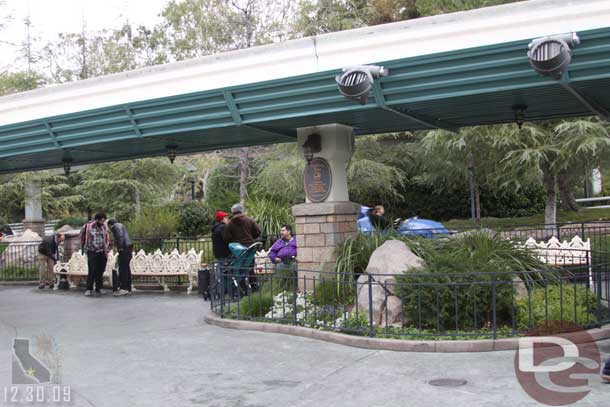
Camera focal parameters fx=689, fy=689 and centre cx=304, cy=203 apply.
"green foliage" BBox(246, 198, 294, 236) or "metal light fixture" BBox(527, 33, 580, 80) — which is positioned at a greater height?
"metal light fixture" BBox(527, 33, 580, 80)

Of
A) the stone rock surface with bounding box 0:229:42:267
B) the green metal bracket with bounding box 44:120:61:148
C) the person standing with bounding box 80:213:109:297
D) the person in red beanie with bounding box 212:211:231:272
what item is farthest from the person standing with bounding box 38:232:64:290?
the person in red beanie with bounding box 212:211:231:272

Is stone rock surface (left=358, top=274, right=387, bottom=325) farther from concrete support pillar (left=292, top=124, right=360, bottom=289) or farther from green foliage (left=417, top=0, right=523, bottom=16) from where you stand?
green foliage (left=417, top=0, right=523, bottom=16)

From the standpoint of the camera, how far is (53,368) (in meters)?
8.07

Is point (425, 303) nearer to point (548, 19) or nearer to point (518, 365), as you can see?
point (518, 365)

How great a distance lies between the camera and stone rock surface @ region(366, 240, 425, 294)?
31.4 ft

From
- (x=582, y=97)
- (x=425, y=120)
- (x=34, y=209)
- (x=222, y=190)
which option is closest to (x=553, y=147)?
(x=425, y=120)

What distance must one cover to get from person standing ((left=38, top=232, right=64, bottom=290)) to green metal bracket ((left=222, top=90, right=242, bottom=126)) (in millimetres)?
8040

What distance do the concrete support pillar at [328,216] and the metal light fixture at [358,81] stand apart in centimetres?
227

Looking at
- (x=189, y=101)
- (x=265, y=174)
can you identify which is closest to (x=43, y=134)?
(x=189, y=101)

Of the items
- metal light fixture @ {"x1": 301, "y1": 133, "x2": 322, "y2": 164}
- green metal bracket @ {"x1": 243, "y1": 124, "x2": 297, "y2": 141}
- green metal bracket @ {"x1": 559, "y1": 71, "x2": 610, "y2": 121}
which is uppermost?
green metal bracket @ {"x1": 559, "y1": 71, "x2": 610, "y2": 121}

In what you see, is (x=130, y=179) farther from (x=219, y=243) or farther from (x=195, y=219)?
A: (x=219, y=243)

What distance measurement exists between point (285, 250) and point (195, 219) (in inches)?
629

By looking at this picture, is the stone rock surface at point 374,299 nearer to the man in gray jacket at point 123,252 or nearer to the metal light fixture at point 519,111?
the metal light fixture at point 519,111

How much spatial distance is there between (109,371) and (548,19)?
22.6 ft
